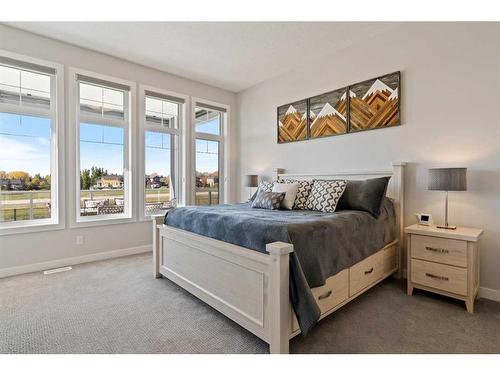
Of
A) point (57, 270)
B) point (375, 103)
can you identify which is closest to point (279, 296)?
point (375, 103)

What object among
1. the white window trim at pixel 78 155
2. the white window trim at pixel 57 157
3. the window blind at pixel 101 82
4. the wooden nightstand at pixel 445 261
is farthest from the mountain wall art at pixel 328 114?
the white window trim at pixel 57 157

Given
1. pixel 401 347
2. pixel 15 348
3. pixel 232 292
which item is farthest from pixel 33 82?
pixel 401 347

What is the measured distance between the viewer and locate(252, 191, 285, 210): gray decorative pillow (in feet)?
9.15

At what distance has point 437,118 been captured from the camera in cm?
258

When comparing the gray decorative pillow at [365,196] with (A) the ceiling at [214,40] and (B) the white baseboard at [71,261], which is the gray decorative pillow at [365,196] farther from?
(B) the white baseboard at [71,261]

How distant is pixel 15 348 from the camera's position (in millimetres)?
Answer: 1575

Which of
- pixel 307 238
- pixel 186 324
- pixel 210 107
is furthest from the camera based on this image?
pixel 210 107

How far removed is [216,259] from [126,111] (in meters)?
2.89

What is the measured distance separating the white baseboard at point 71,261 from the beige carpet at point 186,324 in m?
0.36

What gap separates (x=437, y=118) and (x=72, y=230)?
437cm

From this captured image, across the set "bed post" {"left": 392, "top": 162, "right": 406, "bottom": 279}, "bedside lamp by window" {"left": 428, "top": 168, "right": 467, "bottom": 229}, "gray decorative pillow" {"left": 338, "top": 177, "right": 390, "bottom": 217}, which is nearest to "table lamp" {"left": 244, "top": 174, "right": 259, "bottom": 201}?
"gray decorative pillow" {"left": 338, "top": 177, "right": 390, "bottom": 217}

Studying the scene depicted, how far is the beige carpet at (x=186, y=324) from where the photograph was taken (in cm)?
160

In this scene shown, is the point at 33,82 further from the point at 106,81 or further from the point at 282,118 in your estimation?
the point at 282,118

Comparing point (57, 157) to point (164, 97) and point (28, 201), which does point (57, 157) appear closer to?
point (28, 201)
